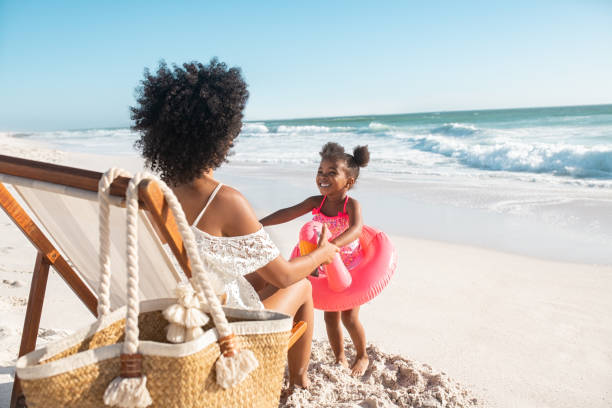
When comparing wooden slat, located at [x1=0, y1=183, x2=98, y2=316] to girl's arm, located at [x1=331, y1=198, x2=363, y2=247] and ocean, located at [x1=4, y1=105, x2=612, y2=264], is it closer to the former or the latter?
ocean, located at [x1=4, y1=105, x2=612, y2=264]

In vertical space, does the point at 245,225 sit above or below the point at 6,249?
above

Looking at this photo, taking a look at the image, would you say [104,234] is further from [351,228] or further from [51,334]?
[51,334]

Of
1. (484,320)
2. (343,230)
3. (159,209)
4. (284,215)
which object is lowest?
(484,320)

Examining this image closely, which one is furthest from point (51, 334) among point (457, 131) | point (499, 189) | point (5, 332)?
point (457, 131)

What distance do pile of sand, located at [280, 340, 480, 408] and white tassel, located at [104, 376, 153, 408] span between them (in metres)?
1.23

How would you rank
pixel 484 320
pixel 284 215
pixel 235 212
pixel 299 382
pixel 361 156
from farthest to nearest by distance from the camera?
1. pixel 484 320
2. pixel 361 156
3. pixel 284 215
4. pixel 299 382
5. pixel 235 212

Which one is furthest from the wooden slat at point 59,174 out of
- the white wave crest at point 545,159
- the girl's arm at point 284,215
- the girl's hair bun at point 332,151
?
the white wave crest at point 545,159

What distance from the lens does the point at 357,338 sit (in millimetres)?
2551

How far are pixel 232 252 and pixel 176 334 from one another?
0.47 m

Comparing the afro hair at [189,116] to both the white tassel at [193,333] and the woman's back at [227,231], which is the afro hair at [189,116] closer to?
the woman's back at [227,231]

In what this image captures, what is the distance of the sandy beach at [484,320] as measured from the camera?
2383mm

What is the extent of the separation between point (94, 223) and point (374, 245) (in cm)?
159

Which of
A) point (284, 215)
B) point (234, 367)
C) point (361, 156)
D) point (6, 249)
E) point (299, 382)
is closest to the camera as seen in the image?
point (234, 367)

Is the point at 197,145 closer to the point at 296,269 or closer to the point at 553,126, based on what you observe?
the point at 296,269
